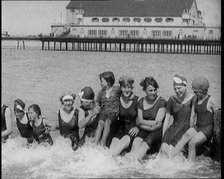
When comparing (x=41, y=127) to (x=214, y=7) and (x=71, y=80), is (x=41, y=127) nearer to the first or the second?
(x=214, y=7)

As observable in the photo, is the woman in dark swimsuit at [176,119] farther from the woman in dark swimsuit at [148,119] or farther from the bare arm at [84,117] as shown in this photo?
the bare arm at [84,117]

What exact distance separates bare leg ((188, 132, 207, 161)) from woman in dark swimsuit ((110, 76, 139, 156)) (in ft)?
1.00

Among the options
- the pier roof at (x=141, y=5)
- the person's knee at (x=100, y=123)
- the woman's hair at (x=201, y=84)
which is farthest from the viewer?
the pier roof at (x=141, y=5)

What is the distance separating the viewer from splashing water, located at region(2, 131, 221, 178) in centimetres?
223

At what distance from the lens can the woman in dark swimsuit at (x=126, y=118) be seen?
2.23m

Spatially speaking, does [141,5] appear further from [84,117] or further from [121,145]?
[121,145]

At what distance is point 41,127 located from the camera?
241cm

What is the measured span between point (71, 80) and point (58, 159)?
3.58 m

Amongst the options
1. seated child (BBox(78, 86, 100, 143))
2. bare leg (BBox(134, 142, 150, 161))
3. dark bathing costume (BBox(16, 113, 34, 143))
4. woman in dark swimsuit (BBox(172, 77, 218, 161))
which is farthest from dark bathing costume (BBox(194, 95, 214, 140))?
dark bathing costume (BBox(16, 113, 34, 143))

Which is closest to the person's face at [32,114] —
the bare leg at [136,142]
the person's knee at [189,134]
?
the bare leg at [136,142]

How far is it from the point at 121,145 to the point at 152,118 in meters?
0.23

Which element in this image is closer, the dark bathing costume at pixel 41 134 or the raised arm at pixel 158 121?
the raised arm at pixel 158 121

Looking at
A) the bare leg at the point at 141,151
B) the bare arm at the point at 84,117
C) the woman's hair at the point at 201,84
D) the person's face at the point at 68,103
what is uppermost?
the woman's hair at the point at 201,84

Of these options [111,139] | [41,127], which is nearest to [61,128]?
[41,127]
